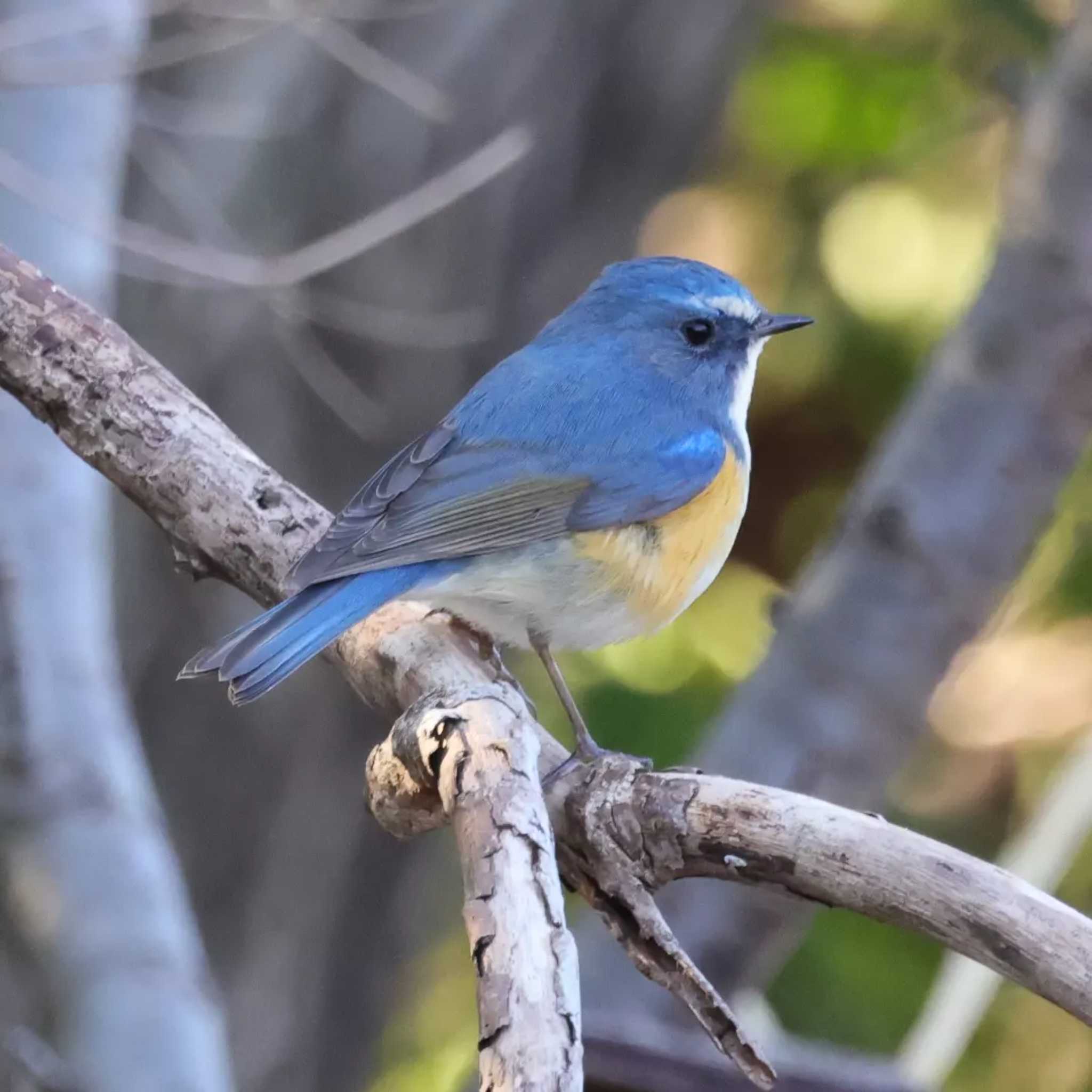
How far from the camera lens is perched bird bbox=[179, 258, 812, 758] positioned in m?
2.80

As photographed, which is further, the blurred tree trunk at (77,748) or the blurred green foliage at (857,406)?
the blurred green foliage at (857,406)

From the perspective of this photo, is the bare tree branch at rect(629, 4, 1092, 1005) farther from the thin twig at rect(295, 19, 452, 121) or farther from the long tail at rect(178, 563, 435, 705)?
the thin twig at rect(295, 19, 452, 121)

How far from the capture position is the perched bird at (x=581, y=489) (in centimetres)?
280

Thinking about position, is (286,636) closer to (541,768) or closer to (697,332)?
(541,768)

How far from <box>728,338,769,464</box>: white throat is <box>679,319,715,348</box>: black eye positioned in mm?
95

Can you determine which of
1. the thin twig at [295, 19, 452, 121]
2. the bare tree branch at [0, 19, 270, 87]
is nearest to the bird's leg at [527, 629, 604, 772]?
the bare tree branch at [0, 19, 270, 87]

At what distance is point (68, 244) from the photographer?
11.5 ft

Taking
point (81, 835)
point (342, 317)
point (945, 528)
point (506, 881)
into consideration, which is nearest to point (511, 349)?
point (342, 317)

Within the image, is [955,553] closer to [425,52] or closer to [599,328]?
[599,328]

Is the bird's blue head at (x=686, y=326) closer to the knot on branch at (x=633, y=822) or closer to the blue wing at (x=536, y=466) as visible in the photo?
the blue wing at (x=536, y=466)

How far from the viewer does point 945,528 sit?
11.6 ft

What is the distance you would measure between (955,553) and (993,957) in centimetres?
183

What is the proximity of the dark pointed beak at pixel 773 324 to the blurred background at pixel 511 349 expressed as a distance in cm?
152

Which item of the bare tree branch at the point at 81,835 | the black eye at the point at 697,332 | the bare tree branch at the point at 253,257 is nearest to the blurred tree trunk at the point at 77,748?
the bare tree branch at the point at 81,835
